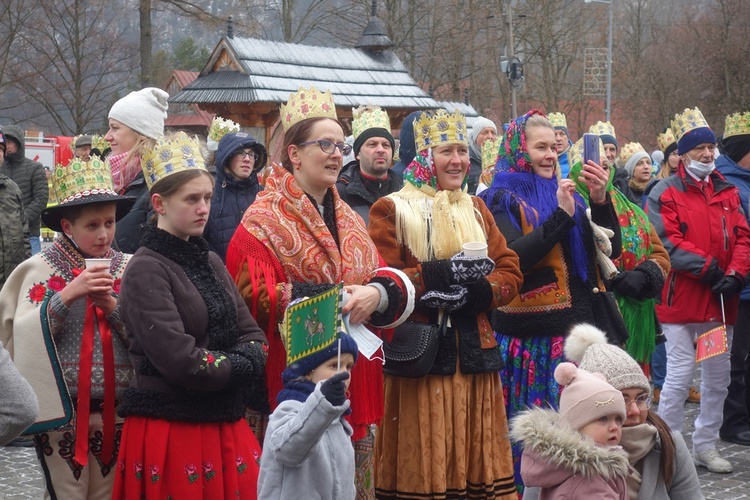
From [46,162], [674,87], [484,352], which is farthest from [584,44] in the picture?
[484,352]

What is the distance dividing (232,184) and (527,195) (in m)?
2.14

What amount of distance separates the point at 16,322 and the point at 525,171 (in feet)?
9.74

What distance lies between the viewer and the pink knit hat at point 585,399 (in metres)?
3.94

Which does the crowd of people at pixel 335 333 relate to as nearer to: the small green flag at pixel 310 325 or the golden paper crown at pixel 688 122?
the small green flag at pixel 310 325

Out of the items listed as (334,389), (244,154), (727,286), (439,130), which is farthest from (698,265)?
(334,389)

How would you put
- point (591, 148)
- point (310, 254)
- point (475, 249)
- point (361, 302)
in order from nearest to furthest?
point (361, 302), point (310, 254), point (475, 249), point (591, 148)

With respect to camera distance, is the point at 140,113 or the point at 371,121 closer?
the point at 140,113

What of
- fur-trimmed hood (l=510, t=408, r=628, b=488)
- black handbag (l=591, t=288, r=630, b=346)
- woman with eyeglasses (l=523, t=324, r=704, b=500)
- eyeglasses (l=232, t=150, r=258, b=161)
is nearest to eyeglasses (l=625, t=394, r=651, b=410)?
woman with eyeglasses (l=523, t=324, r=704, b=500)

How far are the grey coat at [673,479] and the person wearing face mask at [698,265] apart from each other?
3560mm

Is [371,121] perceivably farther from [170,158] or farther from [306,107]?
[170,158]

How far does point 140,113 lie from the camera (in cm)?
620

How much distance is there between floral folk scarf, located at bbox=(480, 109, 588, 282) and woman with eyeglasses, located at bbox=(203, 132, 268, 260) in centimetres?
179

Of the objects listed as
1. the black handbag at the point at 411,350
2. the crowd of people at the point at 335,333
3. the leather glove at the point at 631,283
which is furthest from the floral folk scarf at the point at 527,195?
the black handbag at the point at 411,350

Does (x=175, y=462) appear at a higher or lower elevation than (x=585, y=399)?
lower
